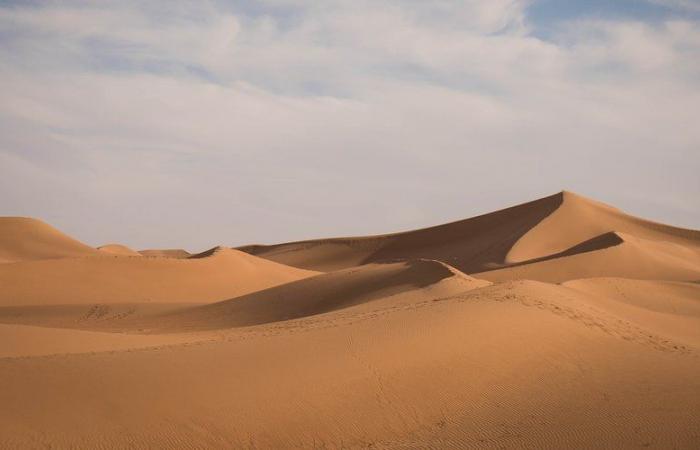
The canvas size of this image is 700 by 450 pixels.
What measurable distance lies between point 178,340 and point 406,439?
9197mm

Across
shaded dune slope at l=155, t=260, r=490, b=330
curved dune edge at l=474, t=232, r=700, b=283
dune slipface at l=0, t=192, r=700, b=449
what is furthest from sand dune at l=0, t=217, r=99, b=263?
dune slipface at l=0, t=192, r=700, b=449

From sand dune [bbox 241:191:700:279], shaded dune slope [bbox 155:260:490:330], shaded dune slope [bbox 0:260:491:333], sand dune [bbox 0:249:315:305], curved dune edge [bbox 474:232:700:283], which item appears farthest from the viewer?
sand dune [bbox 241:191:700:279]

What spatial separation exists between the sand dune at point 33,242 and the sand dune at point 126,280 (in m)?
13.2

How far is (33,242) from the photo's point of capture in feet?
157

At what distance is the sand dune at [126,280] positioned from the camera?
91.8 feet

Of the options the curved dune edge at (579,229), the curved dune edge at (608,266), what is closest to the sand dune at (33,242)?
the curved dune edge at (579,229)

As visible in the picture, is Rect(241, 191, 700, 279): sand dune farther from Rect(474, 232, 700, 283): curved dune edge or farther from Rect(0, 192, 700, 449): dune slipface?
Rect(0, 192, 700, 449): dune slipface

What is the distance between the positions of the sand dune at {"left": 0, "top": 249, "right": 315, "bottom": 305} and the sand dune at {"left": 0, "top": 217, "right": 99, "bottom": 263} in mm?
13206

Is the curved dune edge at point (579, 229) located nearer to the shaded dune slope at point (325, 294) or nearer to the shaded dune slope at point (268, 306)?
the shaded dune slope at point (325, 294)

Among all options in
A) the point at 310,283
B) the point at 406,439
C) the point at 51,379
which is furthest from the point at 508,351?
the point at 310,283

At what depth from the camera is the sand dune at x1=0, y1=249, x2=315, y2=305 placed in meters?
28.0

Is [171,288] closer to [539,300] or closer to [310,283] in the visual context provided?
[310,283]

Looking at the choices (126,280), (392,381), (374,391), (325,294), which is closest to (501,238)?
(325,294)

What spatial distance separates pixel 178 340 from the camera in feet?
55.1
